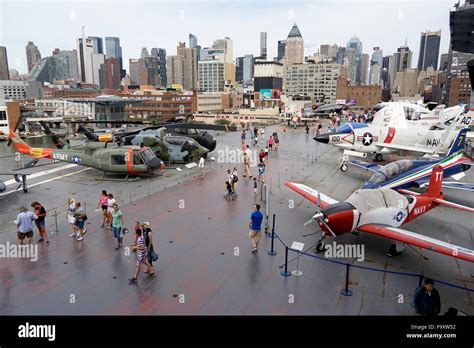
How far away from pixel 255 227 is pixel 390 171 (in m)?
8.76

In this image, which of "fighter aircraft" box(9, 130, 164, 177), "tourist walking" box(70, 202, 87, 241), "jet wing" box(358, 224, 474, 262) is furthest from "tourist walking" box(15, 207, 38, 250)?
"jet wing" box(358, 224, 474, 262)

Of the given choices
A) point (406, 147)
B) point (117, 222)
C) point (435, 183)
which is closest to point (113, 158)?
point (117, 222)

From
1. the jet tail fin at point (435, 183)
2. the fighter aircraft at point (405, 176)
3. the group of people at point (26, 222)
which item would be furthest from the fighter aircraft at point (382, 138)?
the group of people at point (26, 222)

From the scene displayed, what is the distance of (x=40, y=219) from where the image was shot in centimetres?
1266

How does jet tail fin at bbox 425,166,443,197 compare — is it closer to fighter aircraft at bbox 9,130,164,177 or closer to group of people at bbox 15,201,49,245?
group of people at bbox 15,201,49,245

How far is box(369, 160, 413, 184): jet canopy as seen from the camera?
1666 centimetres

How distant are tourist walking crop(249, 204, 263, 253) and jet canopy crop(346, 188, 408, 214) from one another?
132 inches

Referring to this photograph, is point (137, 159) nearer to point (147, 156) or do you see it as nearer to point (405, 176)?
point (147, 156)

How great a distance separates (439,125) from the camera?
102 ft

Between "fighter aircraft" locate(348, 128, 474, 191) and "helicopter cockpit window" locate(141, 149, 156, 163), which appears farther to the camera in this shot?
"helicopter cockpit window" locate(141, 149, 156, 163)
